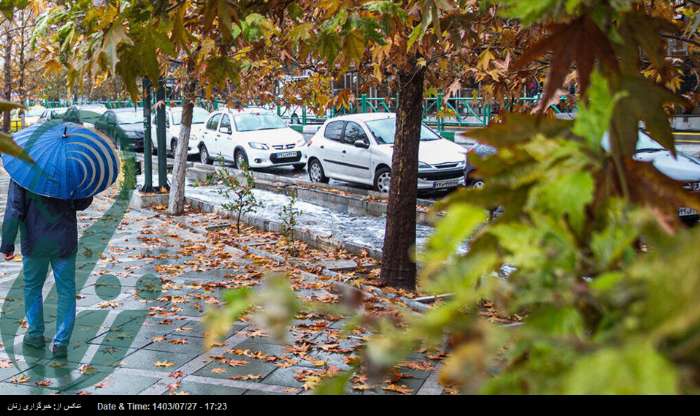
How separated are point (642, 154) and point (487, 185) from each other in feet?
39.3

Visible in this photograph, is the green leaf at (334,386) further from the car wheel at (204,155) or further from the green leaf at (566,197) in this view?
the car wheel at (204,155)

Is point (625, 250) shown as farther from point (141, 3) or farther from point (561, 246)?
point (141, 3)

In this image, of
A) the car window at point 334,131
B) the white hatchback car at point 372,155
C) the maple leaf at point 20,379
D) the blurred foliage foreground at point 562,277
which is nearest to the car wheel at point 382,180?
the white hatchback car at point 372,155

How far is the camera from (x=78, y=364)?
580 centimetres

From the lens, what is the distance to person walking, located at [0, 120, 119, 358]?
586cm

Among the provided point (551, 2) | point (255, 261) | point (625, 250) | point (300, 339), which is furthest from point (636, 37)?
point (255, 261)

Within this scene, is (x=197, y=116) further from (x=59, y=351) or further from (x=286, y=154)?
(x=59, y=351)

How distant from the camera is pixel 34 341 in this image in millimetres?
6199

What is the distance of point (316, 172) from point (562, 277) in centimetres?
1777

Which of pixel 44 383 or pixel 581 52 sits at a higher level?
pixel 581 52

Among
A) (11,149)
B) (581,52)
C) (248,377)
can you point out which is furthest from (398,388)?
(581,52)

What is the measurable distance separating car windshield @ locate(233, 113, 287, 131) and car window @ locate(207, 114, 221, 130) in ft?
3.35

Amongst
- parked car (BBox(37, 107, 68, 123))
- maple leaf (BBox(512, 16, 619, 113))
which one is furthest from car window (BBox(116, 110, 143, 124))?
maple leaf (BBox(512, 16, 619, 113))

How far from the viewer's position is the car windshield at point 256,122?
2211cm
